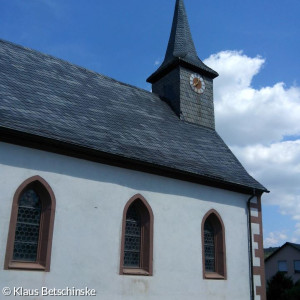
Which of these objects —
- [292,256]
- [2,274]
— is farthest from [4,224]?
[292,256]

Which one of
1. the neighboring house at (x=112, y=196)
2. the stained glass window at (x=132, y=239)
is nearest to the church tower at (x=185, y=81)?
the neighboring house at (x=112, y=196)

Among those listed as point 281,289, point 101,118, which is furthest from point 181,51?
point 281,289

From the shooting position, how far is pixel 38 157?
30.0 ft

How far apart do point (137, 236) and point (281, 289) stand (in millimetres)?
13638

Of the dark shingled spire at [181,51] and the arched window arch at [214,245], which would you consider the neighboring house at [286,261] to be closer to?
the dark shingled spire at [181,51]

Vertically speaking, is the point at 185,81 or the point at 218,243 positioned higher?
the point at 185,81

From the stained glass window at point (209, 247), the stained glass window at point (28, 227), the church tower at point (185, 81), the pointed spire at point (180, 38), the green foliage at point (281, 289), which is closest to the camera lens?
the stained glass window at point (28, 227)

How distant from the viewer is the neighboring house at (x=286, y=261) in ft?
121

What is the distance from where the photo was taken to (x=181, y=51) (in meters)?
18.3

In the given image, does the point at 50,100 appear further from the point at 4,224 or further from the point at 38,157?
the point at 4,224

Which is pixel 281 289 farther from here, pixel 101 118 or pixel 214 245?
pixel 101 118

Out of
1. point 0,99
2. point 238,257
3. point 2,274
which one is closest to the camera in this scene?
point 2,274

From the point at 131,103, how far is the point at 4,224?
7453 millimetres

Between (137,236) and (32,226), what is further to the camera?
(137,236)
